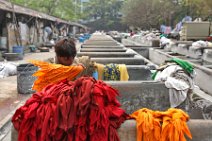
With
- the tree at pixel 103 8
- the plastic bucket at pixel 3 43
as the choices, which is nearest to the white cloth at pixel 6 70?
the plastic bucket at pixel 3 43

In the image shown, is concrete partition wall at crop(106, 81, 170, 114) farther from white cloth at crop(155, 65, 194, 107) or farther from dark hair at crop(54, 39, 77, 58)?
dark hair at crop(54, 39, 77, 58)

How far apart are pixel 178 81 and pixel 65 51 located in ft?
6.25

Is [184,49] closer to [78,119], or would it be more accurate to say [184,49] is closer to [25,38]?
[25,38]

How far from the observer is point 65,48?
3.91 m

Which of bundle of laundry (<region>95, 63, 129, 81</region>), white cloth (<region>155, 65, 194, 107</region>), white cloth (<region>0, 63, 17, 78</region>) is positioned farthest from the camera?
white cloth (<region>0, 63, 17, 78</region>)

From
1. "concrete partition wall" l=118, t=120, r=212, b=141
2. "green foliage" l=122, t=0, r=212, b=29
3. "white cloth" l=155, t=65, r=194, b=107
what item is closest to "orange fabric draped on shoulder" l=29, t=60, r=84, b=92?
"concrete partition wall" l=118, t=120, r=212, b=141

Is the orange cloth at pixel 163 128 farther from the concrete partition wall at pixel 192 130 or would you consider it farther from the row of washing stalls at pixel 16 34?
the row of washing stalls at pixel 16 34

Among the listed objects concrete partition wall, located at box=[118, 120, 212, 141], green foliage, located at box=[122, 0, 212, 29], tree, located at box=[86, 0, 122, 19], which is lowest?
concrete partition wall, located at box=[118, 120, 212, 141]

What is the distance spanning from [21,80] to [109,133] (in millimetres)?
6148

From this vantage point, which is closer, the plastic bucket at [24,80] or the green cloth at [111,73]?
the green cloth at [111,73]

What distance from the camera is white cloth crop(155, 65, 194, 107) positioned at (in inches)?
189

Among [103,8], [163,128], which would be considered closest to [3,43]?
[163,128]

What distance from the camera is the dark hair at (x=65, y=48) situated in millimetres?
3914

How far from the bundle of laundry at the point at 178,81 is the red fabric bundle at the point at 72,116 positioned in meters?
2.19
